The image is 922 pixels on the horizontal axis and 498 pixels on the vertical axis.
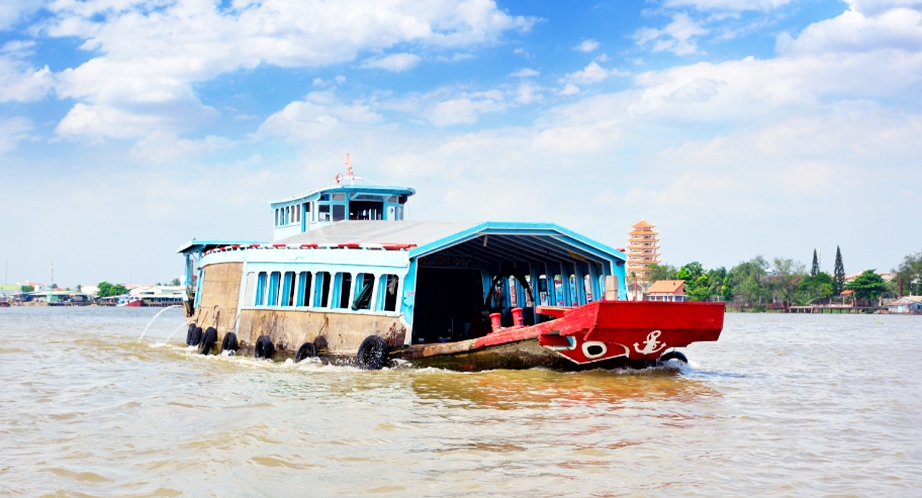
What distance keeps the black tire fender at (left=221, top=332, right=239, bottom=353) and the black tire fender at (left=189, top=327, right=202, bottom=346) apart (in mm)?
2685

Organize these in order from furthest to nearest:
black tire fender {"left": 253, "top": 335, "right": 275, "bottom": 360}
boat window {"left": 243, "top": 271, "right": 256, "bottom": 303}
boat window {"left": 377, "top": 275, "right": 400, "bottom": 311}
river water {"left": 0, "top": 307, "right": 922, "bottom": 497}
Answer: boat window {"left": 243, "top": 271, "right": 256, "bottom": 303} < black tire fender {"left": 253, "top": 335, "right": 275, "bottom": 360} < boat window {"left": 377, "top": 275, "right": 400, "bottom": 311} < river water {"left": 0, "top": 307, "right": 922, "bottom": 497}

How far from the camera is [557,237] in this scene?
580 inches

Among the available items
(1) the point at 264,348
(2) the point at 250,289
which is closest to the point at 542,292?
(1) the point at 264,348

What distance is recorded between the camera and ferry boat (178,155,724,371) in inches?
522

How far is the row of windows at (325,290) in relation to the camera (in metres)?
15.4

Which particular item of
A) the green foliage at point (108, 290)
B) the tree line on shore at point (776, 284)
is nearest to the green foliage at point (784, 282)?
the tree line on shore at point (776, 284)

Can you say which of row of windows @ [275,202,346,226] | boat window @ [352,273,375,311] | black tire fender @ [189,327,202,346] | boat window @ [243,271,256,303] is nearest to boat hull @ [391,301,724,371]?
boat window @ [352,273,375,311]

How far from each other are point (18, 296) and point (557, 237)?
179192mm

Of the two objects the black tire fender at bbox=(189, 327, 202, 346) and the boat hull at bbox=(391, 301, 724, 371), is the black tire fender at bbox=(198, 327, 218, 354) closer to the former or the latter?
the black tire fender at bbox=(189, 327, 202, 346)

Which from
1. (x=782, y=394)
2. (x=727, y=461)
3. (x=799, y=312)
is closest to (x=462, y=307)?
(x=782, y=394)

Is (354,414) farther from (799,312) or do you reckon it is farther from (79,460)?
(799,312)

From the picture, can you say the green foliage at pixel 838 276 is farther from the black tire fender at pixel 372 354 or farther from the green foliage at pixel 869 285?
the black tire fender at pixel 372 354

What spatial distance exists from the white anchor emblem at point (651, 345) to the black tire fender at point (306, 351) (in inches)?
236

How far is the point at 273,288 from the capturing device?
18125mm
